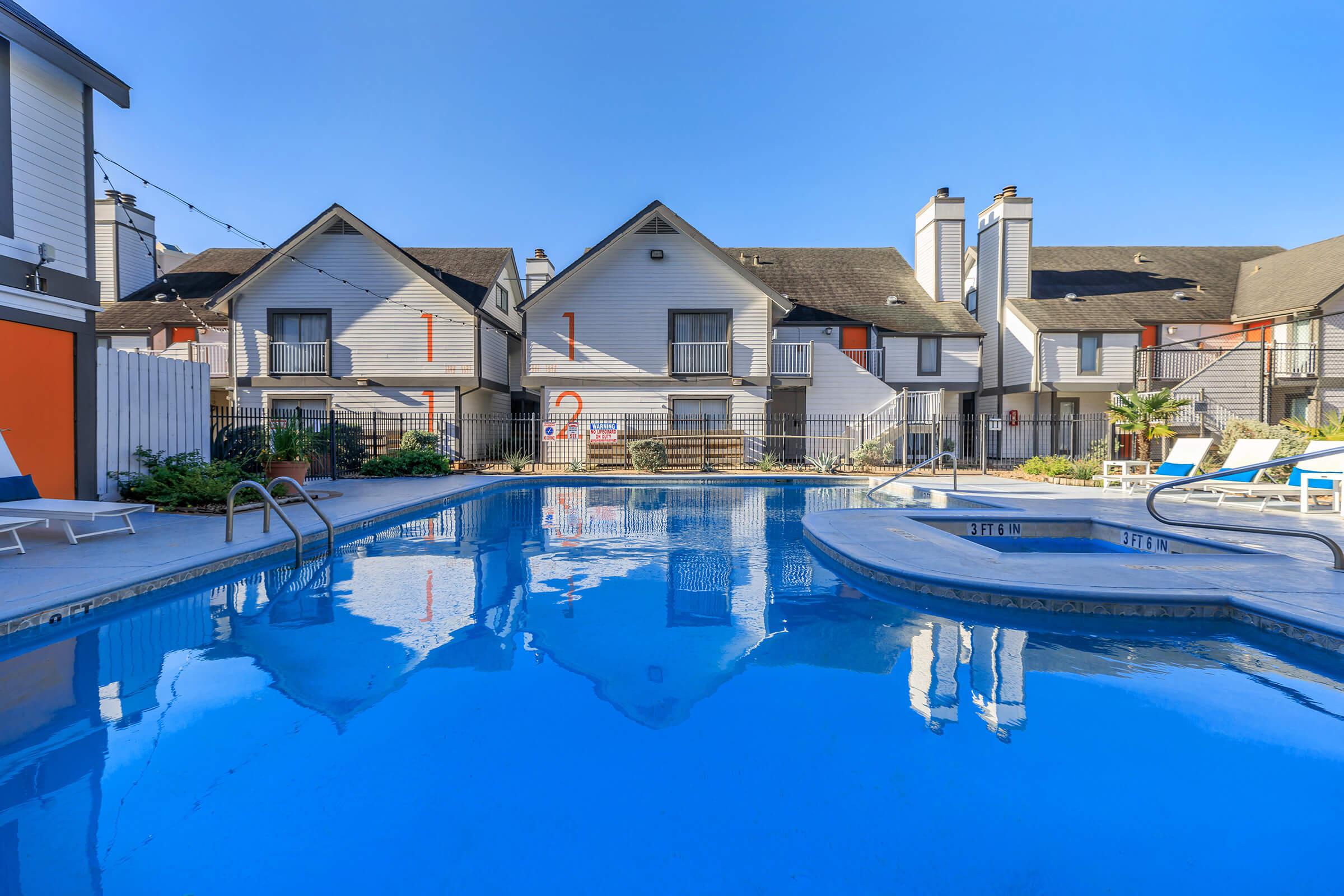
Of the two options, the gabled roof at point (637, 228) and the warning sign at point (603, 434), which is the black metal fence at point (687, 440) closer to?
the warning sign at point (603, 434)

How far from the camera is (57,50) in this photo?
8.37 meters

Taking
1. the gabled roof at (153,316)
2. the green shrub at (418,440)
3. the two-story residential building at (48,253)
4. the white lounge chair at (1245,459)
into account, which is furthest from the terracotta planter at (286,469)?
the white lounge chair at (1245,459)

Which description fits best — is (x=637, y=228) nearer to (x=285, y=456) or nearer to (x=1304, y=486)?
(x=285, y=456)

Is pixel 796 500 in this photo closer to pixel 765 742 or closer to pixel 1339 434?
pixel 1339 434

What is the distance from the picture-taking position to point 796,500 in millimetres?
13695

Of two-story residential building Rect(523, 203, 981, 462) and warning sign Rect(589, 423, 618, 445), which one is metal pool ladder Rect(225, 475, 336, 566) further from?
two-story residential building Rect(523, 203, 981, 462)

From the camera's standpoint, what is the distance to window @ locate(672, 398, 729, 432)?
21.4 metres

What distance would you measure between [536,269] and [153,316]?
13718 mm

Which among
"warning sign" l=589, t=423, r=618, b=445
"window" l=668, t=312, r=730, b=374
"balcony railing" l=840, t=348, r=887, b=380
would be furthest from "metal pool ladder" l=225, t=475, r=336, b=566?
"balcony railing" l=840, t=348, r=887, b=380

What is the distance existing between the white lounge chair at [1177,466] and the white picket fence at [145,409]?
16016mm

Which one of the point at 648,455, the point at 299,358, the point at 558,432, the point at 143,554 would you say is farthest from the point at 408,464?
the point at 143,554

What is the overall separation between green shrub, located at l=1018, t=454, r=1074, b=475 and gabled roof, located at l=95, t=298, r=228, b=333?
24.4 metres

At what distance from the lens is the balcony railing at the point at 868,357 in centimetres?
2441

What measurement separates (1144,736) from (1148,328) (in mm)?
26205
